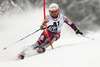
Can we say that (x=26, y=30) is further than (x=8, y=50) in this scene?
Yes

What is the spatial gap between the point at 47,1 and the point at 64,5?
1.93 meters

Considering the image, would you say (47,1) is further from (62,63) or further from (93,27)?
(62,63)

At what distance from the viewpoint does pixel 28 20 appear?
12367 mm

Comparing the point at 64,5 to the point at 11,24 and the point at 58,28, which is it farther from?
the point at 58,28

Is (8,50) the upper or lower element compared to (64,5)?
lower

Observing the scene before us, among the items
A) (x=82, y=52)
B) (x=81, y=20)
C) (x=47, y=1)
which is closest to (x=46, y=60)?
(x=82, y=52)

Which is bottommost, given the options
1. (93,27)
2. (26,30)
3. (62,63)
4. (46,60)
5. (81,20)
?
(62,63)

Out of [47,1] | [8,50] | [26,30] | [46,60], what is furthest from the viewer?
[47,1]

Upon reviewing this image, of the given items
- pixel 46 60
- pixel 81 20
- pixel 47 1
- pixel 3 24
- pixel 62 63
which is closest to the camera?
pixel 62 63

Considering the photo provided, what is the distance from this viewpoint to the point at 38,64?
306 centimetres

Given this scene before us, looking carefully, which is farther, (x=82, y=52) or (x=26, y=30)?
(x=26, y=30)

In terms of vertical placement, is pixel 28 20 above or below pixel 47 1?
below

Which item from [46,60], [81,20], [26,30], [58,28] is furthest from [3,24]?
[81,20]

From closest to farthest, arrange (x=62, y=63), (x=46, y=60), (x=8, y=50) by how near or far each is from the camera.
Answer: (x=62, y=63)
(x=46, y=60)
(x=8, y=50)
